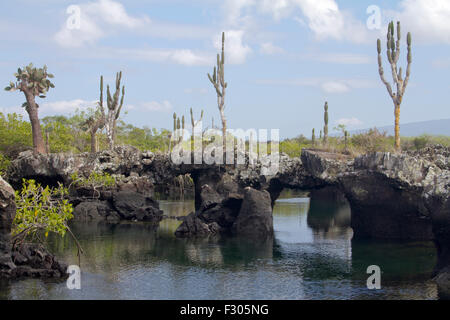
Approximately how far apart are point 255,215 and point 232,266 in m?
8.24

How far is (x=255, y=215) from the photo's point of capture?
32906 mm

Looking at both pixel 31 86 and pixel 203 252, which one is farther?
pixel 31 86

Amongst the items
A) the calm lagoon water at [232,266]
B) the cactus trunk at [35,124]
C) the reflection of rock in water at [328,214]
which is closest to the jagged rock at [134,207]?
the calm lagoon water at [232,266]

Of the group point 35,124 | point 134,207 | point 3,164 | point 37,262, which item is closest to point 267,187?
point 134,207

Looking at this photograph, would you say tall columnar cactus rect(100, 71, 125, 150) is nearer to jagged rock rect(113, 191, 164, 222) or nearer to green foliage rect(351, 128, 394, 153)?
jagged rock rect(113, 191, 164, 222)

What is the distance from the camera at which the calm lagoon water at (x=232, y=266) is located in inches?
786

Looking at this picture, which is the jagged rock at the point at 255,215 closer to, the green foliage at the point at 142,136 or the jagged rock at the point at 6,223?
the jagged rock at the point at 6,223

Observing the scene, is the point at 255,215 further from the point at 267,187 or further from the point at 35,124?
the point at 35,124

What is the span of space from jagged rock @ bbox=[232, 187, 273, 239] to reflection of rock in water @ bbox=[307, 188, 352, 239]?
3.81m

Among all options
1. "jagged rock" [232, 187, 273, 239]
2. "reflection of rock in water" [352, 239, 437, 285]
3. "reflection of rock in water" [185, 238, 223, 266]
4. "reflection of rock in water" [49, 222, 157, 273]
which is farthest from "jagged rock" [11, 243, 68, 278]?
"jagged rock" [232, 187, 273, 239]

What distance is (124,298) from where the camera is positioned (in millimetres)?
19172

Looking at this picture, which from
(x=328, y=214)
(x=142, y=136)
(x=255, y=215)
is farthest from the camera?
(x=142, y=136)

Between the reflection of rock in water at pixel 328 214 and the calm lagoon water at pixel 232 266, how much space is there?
388 mm

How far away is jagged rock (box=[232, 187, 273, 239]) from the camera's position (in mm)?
32375
